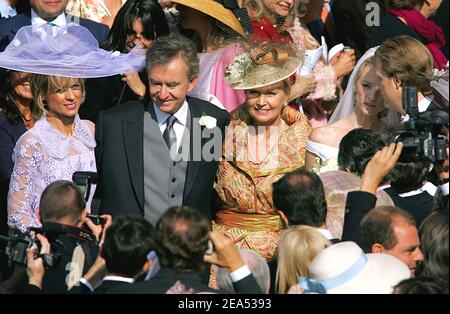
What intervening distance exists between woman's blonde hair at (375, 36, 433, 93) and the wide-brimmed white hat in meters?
2.04

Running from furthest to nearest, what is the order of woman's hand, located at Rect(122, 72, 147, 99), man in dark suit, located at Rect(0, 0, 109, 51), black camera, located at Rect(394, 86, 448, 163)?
man in dark suit, located at Rect(0, 0, 109, 51)
woman's hand, located at Rect(122, 72, 147, 99)
black camera, located at Rect(394, 86, 448, 163)

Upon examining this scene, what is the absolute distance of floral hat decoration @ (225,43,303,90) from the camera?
8008mm

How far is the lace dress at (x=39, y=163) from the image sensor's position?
7867 millimetres

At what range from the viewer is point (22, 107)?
28.1 feet

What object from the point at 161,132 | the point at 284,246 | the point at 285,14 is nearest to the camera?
the point at 284,246

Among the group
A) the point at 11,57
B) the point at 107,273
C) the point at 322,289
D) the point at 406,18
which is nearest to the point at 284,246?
the point at 322,289

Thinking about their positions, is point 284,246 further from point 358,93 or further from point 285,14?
point 285,14

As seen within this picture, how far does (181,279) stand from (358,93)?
2791mm

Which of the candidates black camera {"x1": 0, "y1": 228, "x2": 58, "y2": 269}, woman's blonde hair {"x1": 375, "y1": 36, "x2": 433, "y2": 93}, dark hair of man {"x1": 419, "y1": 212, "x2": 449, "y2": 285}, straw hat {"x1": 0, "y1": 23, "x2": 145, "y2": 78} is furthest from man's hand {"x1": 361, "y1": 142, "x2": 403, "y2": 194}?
straw hat {"x1": 0, "y1": 23, "x2": 145, "y2": 78}

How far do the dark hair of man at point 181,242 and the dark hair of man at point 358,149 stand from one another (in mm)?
1677

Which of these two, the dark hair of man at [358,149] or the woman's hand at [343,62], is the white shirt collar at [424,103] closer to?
the dark hair of man at [358,149]

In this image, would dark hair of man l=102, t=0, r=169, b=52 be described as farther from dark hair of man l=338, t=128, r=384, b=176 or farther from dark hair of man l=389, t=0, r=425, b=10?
dark hair of man l=338, t=128, r=384, b=176

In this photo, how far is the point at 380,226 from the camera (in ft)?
21.2

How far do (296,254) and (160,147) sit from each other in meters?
1.64
